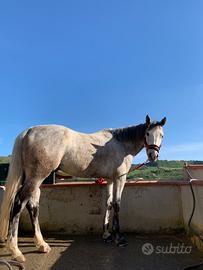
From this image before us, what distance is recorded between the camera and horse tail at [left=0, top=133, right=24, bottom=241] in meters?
5.08

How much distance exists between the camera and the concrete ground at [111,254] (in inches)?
173

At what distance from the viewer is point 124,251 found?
5.12m

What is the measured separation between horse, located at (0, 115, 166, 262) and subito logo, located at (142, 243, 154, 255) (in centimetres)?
34

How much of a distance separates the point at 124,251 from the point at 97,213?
1349mm

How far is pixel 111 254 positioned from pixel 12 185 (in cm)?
178

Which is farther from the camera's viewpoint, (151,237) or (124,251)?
(151,237)

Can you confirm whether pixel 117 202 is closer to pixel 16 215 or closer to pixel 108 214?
pixel 108 214

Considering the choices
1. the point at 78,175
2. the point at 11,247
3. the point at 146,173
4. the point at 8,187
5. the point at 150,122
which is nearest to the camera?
the point at 11,247

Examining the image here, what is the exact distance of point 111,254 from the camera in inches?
195

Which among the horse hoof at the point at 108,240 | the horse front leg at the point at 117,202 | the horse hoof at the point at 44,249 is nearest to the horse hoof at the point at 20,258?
the horse hoof at the point at 44,249

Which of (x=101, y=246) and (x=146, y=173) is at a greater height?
(x=146, y=173)

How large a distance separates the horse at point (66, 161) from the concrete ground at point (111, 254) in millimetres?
221

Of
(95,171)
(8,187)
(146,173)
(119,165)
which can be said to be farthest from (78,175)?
(146,173)

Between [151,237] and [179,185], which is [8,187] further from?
[179,185]
